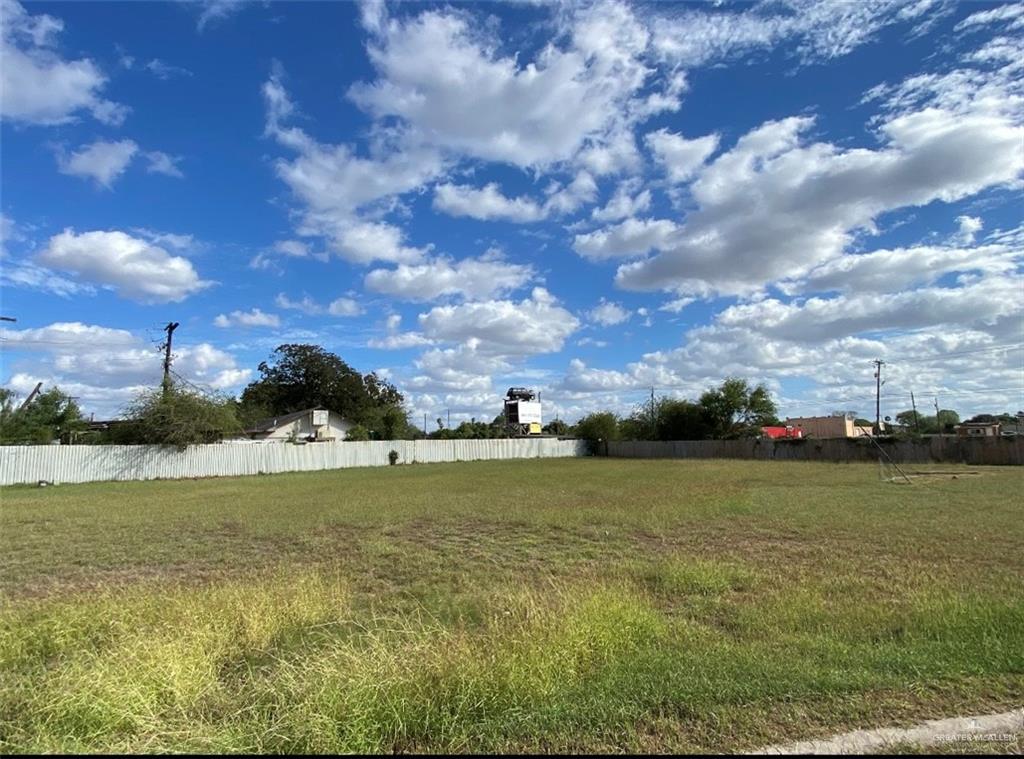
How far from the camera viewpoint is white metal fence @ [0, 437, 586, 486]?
26.0m

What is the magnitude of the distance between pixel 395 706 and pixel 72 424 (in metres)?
50.1

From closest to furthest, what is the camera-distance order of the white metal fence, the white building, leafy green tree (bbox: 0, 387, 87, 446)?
the white metal fence < leafy green tree (bbox: 0, 387, 87, 446) < the white building

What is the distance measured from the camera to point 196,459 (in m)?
32.0

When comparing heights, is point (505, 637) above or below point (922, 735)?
above

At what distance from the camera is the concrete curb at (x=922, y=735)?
10.2 ft

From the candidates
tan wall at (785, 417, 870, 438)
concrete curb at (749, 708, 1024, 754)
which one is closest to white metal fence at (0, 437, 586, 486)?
concrete curb at (749, 708, 1024, 754)

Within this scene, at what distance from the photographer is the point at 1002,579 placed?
22.8ft

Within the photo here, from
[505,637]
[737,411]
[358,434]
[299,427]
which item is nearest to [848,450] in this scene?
[737,411]

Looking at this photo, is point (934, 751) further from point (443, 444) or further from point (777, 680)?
point (443, 444)

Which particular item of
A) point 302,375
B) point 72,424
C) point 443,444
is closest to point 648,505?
point 443,444

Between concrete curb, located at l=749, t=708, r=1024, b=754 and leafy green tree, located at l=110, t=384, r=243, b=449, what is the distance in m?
33.4

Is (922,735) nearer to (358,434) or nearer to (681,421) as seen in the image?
(358,434)

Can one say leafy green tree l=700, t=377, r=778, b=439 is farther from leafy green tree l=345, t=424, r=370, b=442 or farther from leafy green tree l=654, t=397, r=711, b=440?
leafy green tree l=345, t=424, r=370, b=442

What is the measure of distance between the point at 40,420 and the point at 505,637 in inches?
1963
